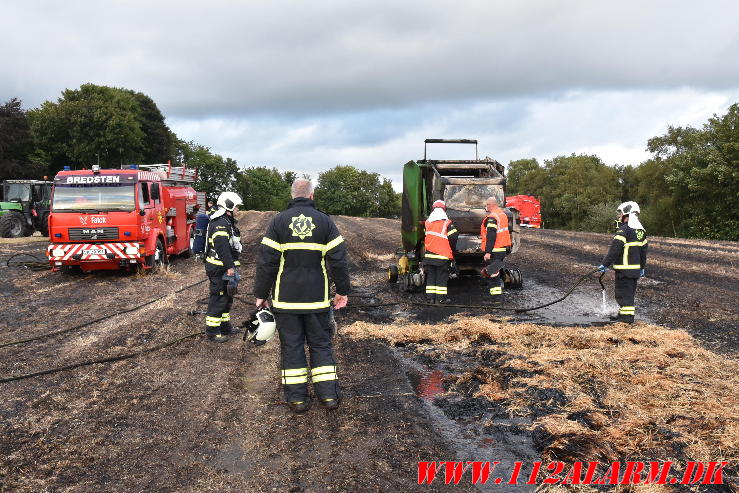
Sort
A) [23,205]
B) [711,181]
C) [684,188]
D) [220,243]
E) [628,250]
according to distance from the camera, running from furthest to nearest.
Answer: [684,188]
[711,181]
[23,205]
[628,250]
[220,243]

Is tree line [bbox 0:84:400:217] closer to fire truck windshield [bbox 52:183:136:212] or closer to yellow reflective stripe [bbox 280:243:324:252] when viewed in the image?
fire truck windshield [bbox 52:183:136:212]

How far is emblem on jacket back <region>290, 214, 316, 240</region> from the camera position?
5137 millimetres

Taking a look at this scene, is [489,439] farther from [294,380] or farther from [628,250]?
[628,250]

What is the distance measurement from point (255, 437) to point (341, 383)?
1.49 meters

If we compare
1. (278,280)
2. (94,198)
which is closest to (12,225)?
(94,198)

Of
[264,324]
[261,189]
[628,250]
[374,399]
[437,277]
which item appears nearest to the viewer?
[374,399]

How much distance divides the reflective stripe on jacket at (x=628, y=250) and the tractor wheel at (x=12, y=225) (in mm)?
23952

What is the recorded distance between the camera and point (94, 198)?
13.2 metres

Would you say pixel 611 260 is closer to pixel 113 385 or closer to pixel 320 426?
pixel 320 426

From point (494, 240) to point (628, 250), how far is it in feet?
8.21

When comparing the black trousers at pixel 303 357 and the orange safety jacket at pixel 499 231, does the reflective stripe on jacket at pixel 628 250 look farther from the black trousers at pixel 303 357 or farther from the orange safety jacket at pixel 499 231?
the black trousers at pixel 303 357

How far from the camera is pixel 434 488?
145 inches

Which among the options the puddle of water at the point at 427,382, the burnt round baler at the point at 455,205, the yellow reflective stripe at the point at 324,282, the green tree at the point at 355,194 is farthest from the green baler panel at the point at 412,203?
the green tree at the point at 355,194

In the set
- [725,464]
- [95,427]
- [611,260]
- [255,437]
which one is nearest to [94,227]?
[95,427]
